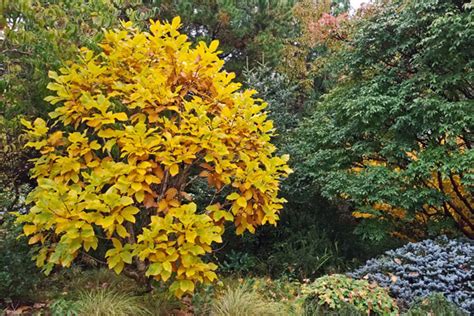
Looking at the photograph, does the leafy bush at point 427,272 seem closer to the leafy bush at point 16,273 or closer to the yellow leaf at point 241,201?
the yellow leaf at point 241,201

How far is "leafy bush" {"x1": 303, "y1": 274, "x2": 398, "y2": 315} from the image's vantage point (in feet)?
10.7

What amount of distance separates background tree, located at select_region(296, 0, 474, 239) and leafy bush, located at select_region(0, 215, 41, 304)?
3393 millimetres

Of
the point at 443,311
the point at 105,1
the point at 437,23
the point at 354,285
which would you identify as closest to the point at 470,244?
the point at 443,311

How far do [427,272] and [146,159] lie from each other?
8.63 ft

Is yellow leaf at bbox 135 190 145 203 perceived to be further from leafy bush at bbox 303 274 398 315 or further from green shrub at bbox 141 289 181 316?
leafy bush at bbox 303 274 398 315

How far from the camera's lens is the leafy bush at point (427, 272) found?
3.59m

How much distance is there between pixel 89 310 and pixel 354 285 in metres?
2.07

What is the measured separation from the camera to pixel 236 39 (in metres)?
7.52

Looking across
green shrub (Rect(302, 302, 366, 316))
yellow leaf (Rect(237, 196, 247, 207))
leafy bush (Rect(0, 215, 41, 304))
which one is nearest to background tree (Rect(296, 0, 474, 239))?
green shrub (Rect(302, 302, 366, 316))

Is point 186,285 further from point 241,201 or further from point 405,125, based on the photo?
point 405,125

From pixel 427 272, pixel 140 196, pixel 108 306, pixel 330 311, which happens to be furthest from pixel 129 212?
pixel 427 272

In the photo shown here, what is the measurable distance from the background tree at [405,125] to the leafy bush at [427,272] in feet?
2.63

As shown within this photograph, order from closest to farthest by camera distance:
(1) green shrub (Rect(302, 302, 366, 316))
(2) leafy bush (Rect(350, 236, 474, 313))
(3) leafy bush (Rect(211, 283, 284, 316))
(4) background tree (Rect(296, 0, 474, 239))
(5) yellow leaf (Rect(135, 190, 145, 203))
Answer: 1. (5) yellow leaf (Rect(135, 190, 145, 203))
2. (1) green shrub (Rect(302, 302, 366, 316))
3. (3) leafy bush (Rect(211, 283, 284, 316))
4. (2) leafy bush (Rect(350, 236, 474, 313))
5. (4) background tree (Rect(296, 0, 474, 239))

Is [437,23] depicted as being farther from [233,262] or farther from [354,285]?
[233,262]
